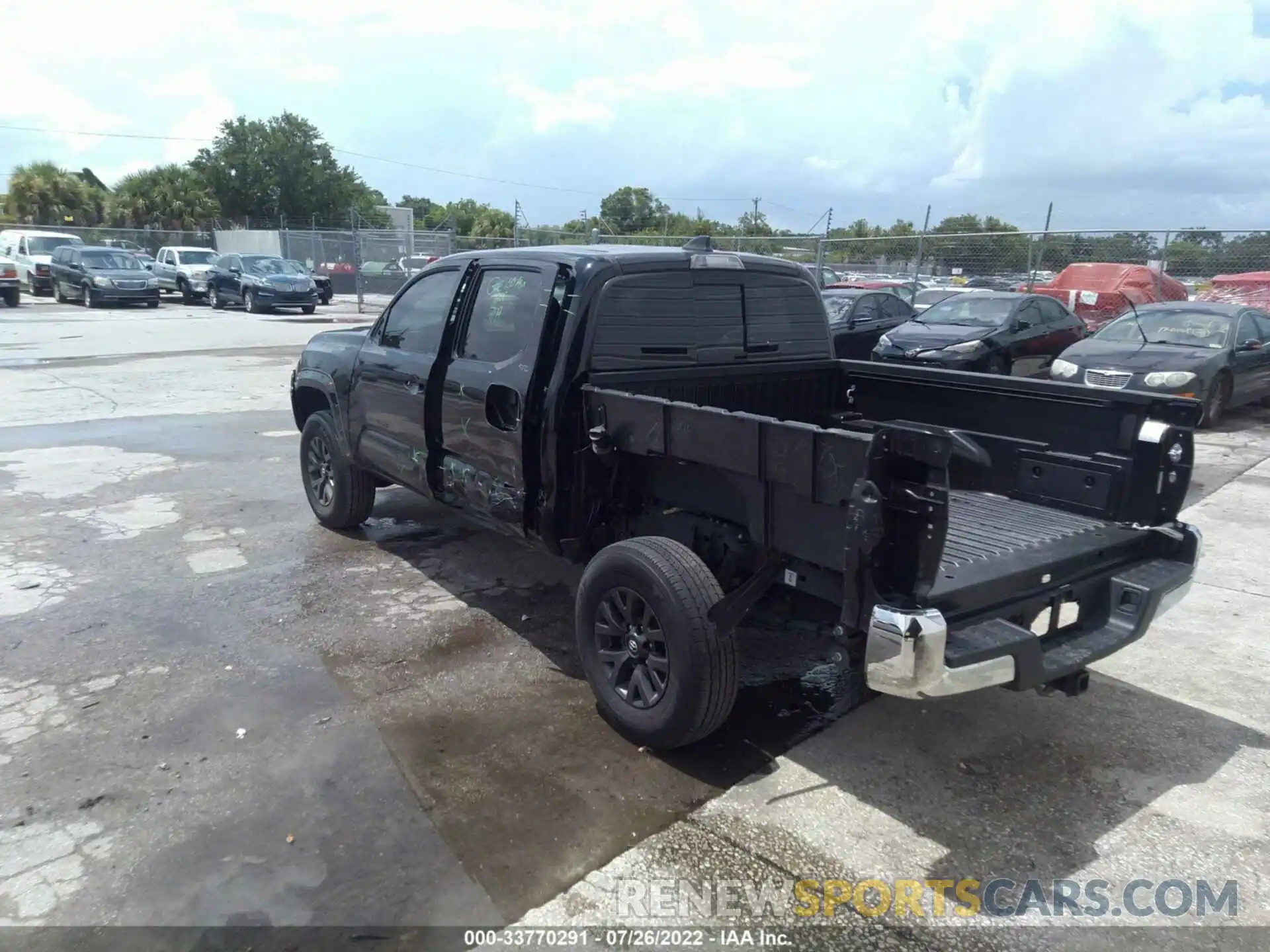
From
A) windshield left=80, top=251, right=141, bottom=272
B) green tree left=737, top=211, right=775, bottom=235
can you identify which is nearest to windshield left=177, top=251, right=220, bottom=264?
windshield left=80, top=251, right=141, bottom=272

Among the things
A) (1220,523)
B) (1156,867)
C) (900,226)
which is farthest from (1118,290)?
(900,226)

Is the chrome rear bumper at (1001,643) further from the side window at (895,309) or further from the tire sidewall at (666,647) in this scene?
the side window at (895,309)

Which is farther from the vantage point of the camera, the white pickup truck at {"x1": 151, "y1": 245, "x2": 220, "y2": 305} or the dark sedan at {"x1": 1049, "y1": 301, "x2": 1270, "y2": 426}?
the white pickup truck at {"x1": 151, "y1": 245, "x2": 220, "y2": 305}

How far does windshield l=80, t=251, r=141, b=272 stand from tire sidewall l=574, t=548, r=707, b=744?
27219mm

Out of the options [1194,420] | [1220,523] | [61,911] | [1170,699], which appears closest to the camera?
[61,911]

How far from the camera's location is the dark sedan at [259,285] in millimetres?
25156

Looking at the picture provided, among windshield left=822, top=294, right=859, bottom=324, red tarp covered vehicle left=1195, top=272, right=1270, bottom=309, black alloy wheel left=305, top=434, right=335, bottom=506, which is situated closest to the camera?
black alloy wheel left=305, top=434, right=335, bottom=506

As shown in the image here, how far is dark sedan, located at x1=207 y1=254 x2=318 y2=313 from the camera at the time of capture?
82.5ft

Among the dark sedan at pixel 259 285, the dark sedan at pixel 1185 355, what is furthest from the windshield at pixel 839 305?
the dark sedan at pixel 259 285

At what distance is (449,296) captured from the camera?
5039 millimetres

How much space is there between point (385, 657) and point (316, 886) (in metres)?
1.71

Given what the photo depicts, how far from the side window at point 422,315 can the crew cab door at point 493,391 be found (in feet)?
0.71

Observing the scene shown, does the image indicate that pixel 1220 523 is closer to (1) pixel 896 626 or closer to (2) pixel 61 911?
(1) pixel 896 626

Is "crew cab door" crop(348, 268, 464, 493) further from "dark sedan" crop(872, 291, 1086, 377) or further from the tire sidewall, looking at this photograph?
"dark sedan" crop(872, 291, 1086, 377)
